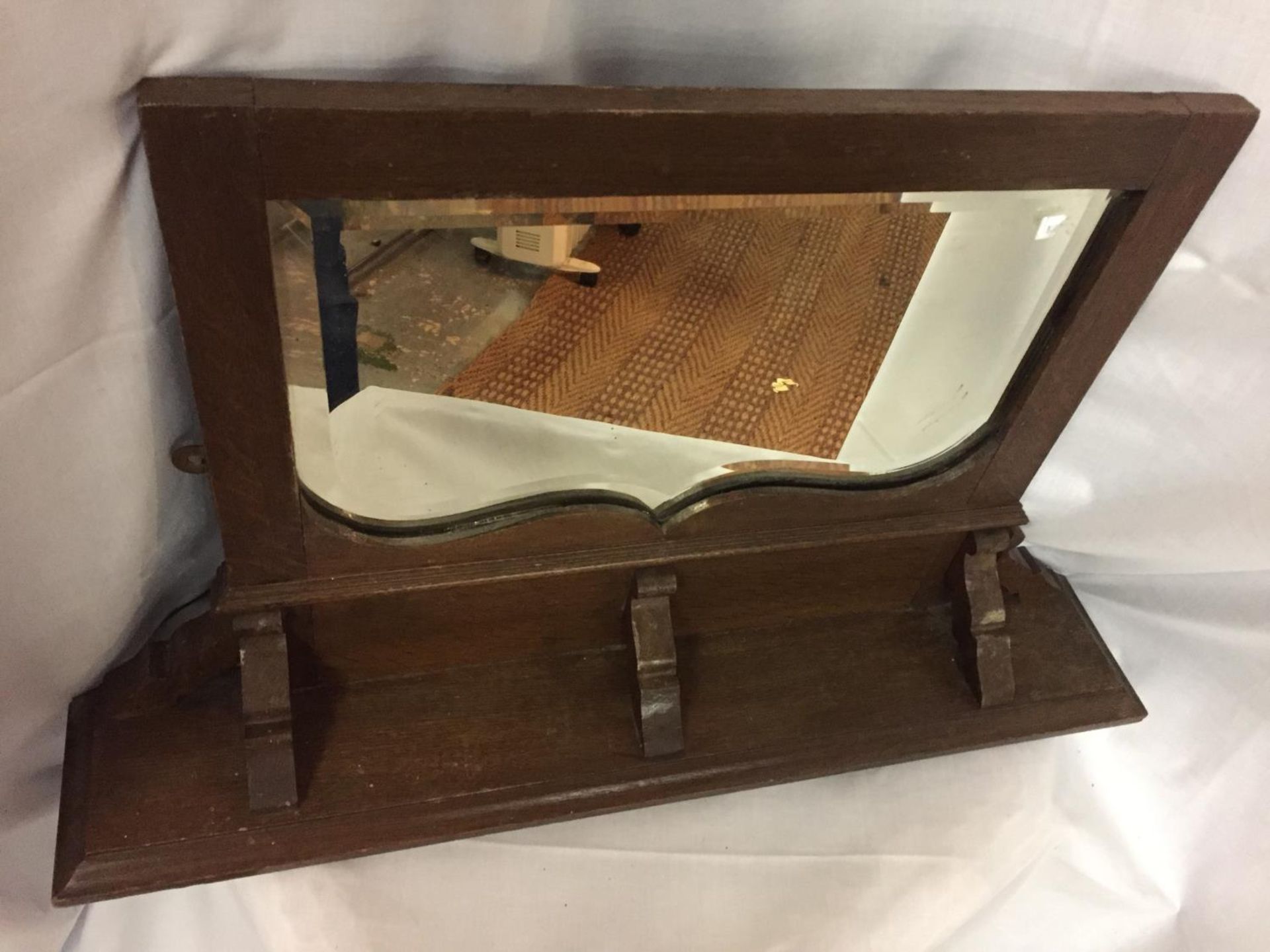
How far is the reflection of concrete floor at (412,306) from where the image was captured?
21.0 inches

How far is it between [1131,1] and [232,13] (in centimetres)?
51

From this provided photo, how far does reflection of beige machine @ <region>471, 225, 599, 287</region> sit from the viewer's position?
552 mm

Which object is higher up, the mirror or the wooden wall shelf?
the mirror

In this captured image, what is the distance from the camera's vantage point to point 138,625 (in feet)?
2.45

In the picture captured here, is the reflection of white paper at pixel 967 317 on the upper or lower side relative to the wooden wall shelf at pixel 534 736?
upper

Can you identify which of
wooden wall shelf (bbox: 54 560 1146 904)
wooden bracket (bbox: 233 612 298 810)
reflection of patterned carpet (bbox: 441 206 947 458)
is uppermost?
reflection of patterned carpet (bbox: 441 206 947 458)

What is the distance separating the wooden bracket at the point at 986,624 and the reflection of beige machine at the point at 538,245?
0.45 meters

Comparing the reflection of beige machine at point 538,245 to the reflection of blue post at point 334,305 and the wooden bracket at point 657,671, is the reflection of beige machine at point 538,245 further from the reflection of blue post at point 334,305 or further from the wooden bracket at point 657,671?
the wooden bracket at point 657,671

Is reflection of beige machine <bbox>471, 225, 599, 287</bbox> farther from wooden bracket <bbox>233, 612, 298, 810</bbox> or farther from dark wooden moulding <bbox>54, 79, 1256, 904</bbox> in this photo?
wooden bracket <bbox>233, 612, 298, 810</bbox>

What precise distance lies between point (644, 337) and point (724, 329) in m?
0.06

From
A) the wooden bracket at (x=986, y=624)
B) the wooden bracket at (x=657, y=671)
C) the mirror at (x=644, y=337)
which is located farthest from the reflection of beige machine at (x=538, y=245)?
the wooden bracket at (x=986, y=624)

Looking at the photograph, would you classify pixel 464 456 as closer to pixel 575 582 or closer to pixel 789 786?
pixel 575 582

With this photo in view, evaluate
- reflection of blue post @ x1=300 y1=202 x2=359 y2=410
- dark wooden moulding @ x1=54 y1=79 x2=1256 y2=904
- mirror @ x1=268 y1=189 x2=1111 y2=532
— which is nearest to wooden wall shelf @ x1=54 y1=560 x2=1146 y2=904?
dark wooden moulding @ x1=54 y1=79 x2=1256 y2=904

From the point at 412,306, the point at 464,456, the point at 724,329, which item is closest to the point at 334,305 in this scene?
the point at 412,306
